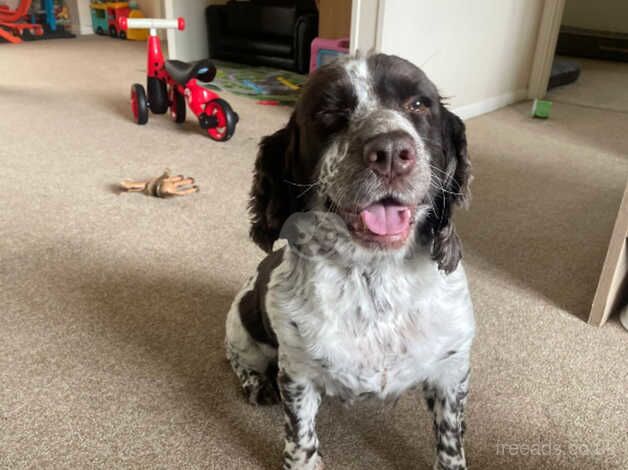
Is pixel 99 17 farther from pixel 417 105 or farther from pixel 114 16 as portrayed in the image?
pixel 417 105

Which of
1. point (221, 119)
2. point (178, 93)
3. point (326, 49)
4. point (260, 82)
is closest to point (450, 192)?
point (221, 119)

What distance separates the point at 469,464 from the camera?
4.41ft

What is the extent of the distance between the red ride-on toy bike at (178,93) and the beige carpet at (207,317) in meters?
0.14

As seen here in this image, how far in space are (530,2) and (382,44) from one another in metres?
1.67

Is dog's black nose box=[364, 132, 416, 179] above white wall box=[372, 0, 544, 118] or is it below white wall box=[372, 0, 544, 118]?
above

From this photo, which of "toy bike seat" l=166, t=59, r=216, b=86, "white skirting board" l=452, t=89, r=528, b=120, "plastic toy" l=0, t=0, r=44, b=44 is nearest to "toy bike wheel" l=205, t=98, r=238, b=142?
"toy bike seat" l=166, t=59, r=216, b=86

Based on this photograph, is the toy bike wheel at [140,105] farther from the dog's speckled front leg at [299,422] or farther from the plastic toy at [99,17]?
the plastic toy at [99,17]

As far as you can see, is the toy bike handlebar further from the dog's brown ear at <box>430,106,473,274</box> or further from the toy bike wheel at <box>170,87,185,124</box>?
the dog's brown ear at <box>430,106,473,274</box>

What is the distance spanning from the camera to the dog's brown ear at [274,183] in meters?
1.25

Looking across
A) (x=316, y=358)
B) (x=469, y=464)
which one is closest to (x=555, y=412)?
(x=469, y=464)

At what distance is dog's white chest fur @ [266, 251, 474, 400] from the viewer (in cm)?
116

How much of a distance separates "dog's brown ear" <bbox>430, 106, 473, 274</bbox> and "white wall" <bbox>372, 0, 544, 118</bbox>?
6.97 ft

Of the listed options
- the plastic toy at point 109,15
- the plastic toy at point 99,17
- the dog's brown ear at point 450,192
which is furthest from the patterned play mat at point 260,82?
the dog's brown ear at point 450,192

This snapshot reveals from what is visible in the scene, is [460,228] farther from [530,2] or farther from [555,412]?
[530,2]
